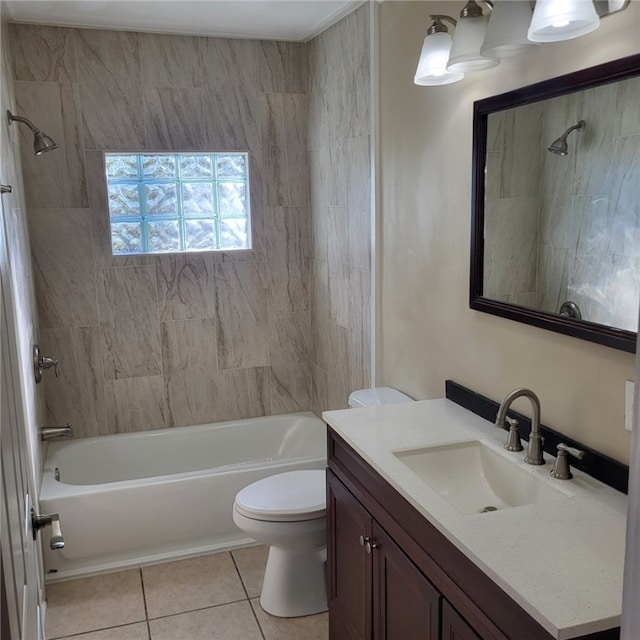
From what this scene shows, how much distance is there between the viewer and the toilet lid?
254 cm

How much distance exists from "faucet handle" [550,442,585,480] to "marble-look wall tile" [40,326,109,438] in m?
2.66

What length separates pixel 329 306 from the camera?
369 cm

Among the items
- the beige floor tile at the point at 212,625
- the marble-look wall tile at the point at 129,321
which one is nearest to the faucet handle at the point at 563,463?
the beige floor tile at the point at 212,625

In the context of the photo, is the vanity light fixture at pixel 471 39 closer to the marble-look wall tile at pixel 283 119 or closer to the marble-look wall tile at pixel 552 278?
the marble-look wall tile at pixel 552 278

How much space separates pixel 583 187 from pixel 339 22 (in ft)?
6.47

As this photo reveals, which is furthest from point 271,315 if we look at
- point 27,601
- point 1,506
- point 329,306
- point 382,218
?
point 1,506

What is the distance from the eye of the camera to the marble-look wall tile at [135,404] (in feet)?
12.2

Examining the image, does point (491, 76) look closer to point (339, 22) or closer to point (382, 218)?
point (382, 218)

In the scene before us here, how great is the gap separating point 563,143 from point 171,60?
96.1 inches

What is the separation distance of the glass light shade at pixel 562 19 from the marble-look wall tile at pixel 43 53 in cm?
257

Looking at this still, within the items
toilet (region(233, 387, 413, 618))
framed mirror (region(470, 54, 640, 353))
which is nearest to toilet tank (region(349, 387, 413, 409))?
toilet (region(233, 387, 413, 618))

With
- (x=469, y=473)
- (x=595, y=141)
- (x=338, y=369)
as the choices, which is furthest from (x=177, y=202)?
(x=595, y=141)

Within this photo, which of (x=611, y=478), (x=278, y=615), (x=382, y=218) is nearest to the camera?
(x=611, y=478)

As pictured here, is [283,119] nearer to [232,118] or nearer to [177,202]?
[232,118]
